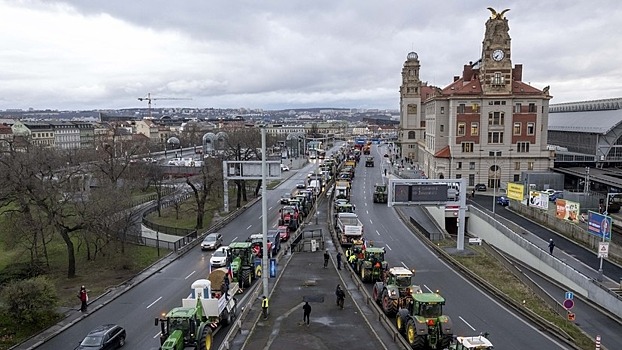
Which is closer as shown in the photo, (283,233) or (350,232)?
(350,232)

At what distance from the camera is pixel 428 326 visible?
23516 mm

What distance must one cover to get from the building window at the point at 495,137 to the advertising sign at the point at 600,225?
39.5 metres

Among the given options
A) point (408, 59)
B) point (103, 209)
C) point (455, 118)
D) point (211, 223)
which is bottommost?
point (211, 223)

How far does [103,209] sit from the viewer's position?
1567 inches

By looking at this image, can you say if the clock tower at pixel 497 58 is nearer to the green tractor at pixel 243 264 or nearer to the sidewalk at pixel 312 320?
the sidewalk at pixel 312 320

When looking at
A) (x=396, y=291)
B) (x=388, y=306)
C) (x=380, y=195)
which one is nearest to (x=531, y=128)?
(x=380, y=195)

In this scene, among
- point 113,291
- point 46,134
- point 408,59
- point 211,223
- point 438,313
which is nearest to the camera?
point 438,313

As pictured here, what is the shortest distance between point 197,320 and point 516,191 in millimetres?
47307

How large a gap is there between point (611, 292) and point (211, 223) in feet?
144

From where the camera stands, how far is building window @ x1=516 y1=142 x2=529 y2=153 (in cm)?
7962

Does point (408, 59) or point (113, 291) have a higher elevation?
point (408, 59)

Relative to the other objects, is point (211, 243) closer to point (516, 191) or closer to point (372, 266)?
point (372, 266)

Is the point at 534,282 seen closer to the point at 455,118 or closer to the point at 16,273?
the point at 16,273

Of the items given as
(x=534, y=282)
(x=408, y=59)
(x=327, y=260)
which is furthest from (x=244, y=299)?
(x=408, y=59)
